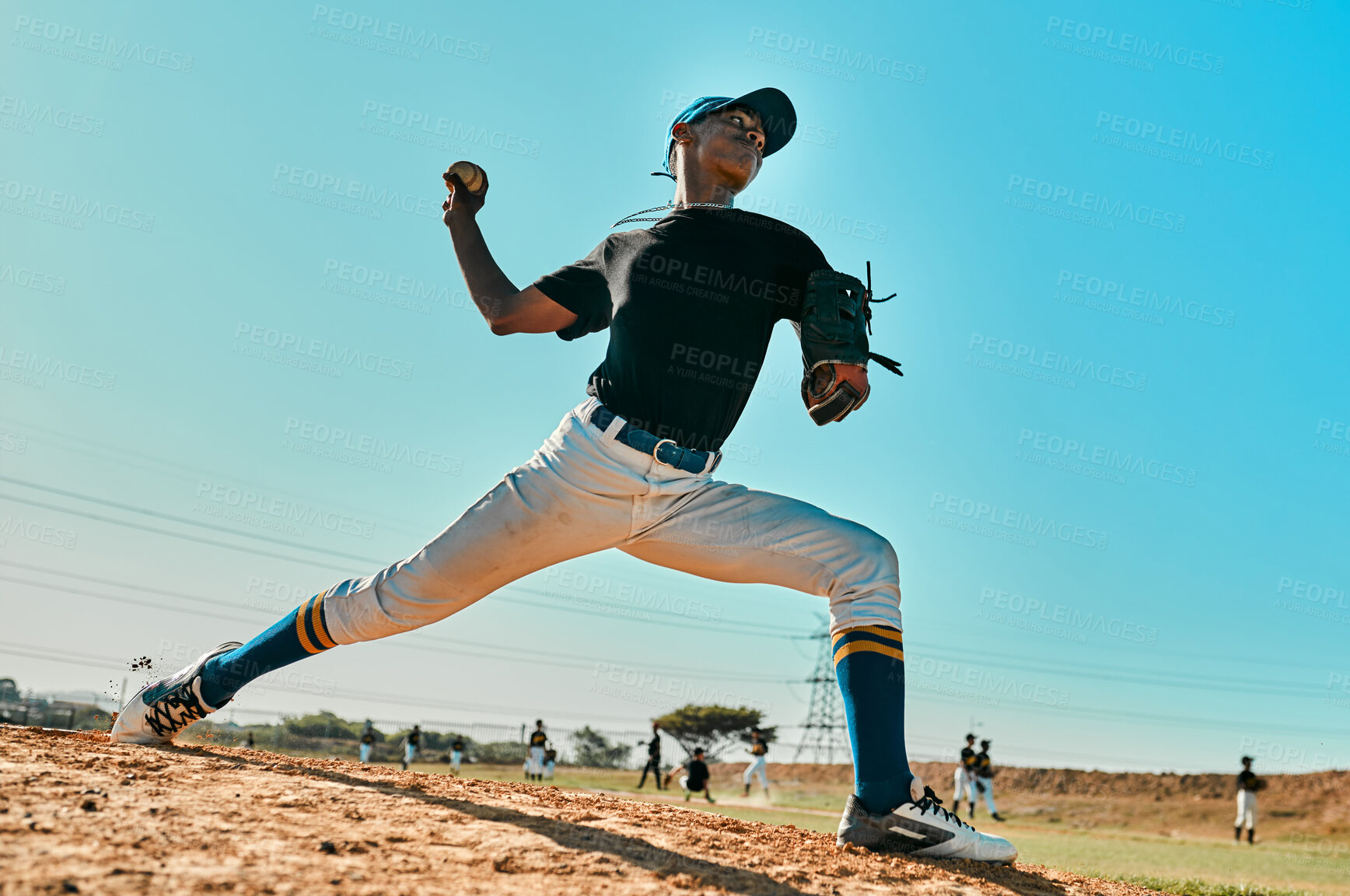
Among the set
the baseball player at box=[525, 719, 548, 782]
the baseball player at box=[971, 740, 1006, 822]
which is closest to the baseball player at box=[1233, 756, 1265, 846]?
the baseball player at box=[971, 740, 1006, 822]

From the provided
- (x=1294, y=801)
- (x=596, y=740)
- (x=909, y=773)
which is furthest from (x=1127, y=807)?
(x=909, y=773)

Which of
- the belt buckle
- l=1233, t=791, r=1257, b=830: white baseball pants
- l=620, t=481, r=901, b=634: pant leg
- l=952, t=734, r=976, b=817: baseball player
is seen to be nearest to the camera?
l=620, t=481, r=901, b=634: pant leg

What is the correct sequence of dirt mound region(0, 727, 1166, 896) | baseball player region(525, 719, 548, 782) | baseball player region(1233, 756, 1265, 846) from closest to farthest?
dirt mound region(0, 727, 1166, 896) < baseball player region(1233, 756, 1265, 846) < baseball player region(525, 719, 548, 782)

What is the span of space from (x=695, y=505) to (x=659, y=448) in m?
0.24

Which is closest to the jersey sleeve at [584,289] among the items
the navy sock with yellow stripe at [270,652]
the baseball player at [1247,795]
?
the navy sock with yellow stripe at [270,652]

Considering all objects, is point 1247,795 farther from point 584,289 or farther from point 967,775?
point 584,289

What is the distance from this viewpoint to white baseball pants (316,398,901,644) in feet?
9.85

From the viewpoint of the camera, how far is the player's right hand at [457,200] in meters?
3.74

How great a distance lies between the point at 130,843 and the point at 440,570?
4.37ft

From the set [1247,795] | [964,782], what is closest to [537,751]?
[964,782]

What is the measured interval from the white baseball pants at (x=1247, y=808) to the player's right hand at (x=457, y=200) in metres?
19.8

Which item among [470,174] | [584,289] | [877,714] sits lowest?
[877,714]

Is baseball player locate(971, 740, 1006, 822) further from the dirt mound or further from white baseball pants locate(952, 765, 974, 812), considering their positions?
the dirt mound

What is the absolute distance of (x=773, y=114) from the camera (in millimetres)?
3764
